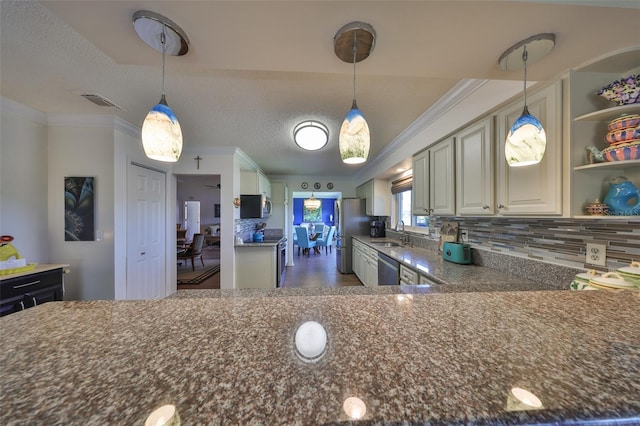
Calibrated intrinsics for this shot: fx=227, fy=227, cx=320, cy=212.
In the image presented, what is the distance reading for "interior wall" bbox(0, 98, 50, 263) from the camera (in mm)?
2209

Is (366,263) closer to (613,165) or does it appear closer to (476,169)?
(476,169)

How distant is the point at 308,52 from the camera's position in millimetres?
1152

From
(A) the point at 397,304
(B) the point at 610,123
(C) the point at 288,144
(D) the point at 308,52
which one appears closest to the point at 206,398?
(A) the point at 397,304

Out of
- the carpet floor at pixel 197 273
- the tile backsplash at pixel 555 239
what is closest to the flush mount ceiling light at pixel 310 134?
the tile backsplash at pixel 555 239

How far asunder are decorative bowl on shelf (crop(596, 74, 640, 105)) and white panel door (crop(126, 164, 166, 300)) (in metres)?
4.15

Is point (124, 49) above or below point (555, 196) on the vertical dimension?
above

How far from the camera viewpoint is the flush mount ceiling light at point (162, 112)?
3.17ft

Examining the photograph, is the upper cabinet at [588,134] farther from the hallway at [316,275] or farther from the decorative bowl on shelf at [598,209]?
the hallway at [316,275]

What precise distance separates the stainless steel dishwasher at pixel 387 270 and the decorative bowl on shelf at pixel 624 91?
190cm

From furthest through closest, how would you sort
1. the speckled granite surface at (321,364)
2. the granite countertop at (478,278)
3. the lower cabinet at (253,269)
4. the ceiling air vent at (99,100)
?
1. the lower cabinet at (253,269)
2. the ceiling air vent at (99,100)
3. the granite countertop at (478,278)
4. the speckled granite surface at (321,364)

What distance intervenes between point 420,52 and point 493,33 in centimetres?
30

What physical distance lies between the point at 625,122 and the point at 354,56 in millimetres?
1331

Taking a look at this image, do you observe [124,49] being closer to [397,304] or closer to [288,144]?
[397,304]

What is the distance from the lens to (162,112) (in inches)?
43.9
